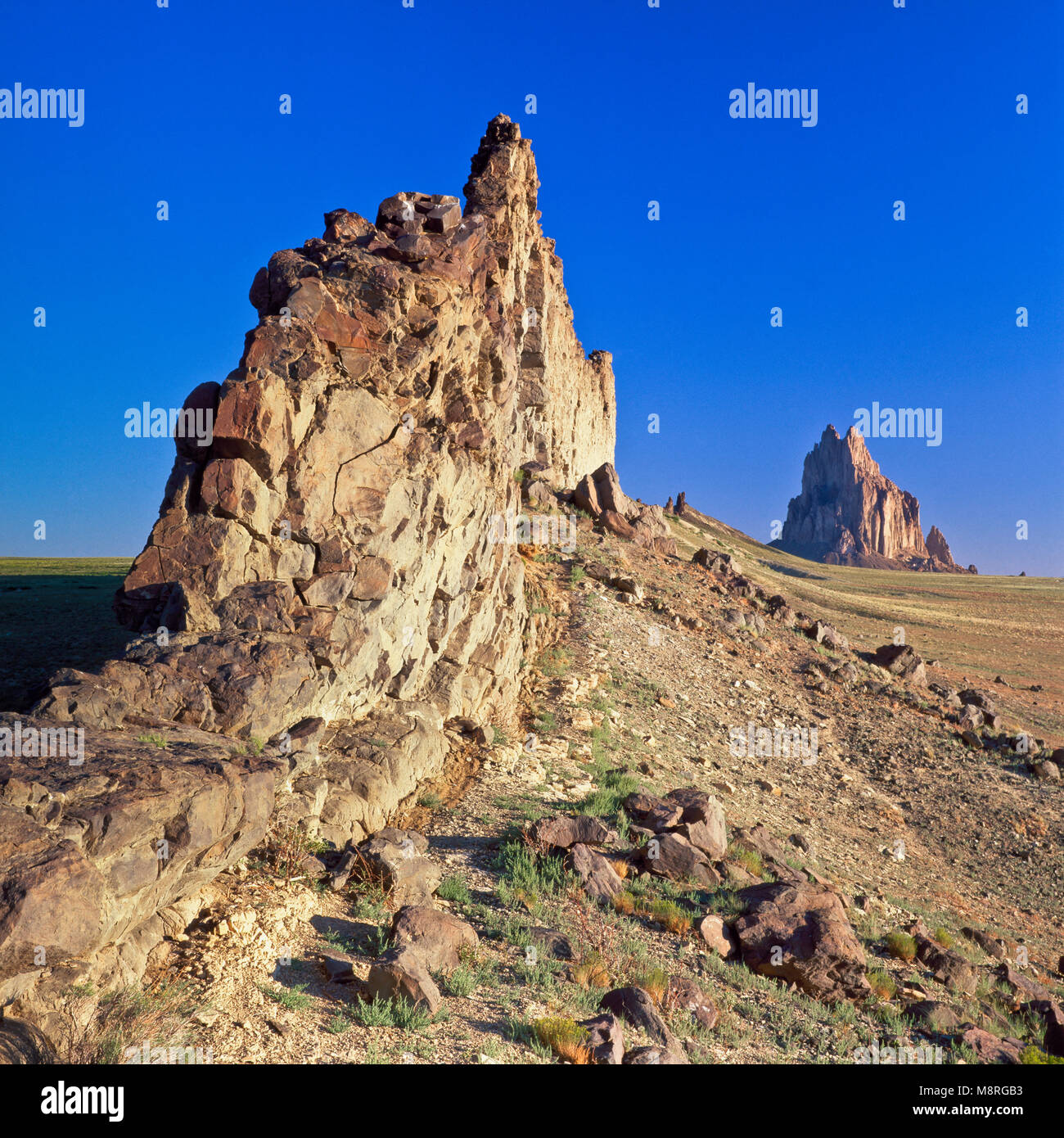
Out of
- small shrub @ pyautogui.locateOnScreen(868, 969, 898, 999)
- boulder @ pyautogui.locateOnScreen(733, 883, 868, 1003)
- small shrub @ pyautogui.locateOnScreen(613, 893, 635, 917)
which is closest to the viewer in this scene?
boulder @ pyautogui.locateOnScreen(733, 883, 868, 1003)

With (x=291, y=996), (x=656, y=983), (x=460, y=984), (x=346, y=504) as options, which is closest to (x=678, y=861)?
(x=656, y=983)

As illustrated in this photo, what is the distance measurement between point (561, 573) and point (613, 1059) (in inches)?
748

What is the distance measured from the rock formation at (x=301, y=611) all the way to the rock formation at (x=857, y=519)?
168 meters

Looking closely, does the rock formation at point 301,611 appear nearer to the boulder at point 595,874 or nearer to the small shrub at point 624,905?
the boulder at point 595,874

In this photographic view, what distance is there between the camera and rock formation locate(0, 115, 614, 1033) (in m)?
5.88

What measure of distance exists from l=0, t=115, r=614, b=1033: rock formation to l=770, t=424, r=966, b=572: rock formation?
168373mm

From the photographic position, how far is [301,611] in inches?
420

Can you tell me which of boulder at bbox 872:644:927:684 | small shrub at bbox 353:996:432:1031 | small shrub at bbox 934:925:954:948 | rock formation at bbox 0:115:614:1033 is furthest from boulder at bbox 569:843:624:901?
boulder at bbox 872:644:927:684

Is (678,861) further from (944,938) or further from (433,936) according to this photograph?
(944,938)

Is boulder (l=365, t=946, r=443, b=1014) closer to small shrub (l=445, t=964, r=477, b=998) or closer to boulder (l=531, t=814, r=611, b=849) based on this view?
small shrub (l=445, t=964, r=477, b=998)

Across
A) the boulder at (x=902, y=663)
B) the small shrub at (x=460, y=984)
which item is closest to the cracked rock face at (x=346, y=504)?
the small shrub at (x=460, y=984)

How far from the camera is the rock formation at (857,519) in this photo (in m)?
171
